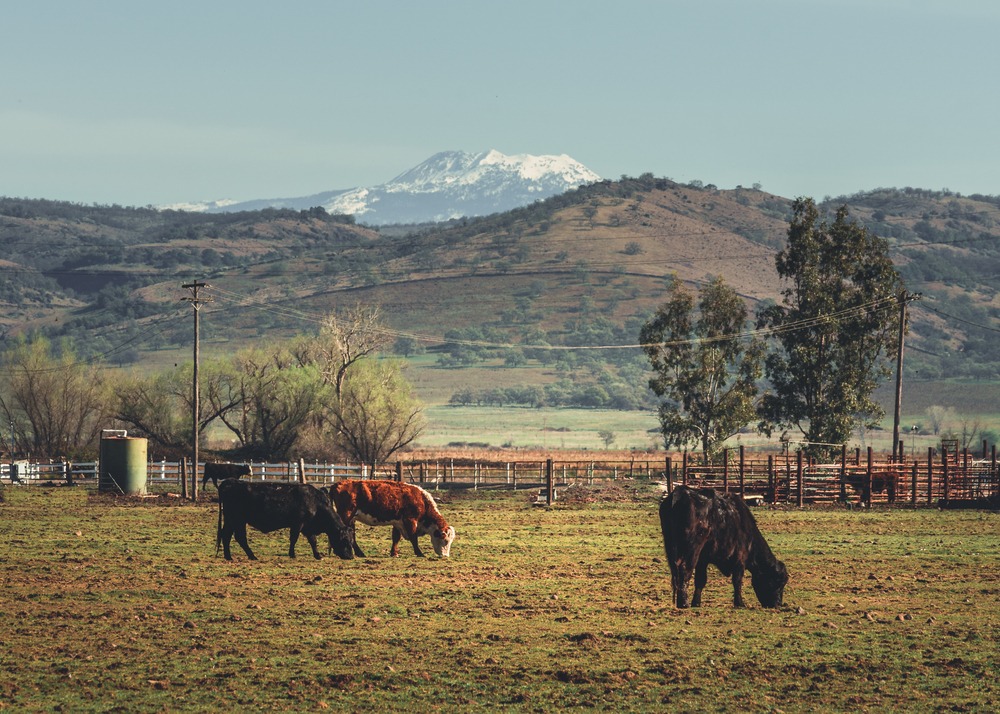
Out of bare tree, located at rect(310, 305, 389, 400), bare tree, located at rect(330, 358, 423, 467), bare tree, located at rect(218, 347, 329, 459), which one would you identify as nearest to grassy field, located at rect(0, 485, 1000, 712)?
bare tree, located at rect(218, 347, 329, 459)

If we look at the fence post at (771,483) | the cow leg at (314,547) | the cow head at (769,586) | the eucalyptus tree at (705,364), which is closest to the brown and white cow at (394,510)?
the cow leg at (314,547)

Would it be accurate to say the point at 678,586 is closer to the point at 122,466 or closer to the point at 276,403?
the point at 122,466

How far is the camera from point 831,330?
5997 centimetres

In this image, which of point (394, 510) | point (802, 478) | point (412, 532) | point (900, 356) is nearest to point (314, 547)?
point (394, 510)

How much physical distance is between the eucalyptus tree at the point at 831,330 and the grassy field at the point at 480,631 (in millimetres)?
32681

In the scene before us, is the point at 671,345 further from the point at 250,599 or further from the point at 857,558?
the point at 250,599

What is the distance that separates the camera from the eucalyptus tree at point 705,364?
64.4m

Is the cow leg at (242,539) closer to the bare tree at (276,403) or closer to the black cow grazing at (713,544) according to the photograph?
the black cow grazing at (713,544)

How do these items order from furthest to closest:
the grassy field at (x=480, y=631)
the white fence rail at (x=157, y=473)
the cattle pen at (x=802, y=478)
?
1. the white fence rail at (x=157, y=473)
2. the cattle pen at (x=802, y=478)
3. the grassy field at (x=480, y=631)

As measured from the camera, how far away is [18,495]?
44.7m

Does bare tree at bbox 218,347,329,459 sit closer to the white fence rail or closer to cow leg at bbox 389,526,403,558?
the white fence rail

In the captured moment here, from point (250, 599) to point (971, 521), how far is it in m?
24.5

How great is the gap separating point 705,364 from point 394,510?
4322 cm

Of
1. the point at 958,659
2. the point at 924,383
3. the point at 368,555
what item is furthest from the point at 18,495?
the point at 924,383
